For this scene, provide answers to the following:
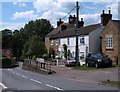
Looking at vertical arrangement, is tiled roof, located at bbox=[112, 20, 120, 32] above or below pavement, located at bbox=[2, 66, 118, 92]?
above

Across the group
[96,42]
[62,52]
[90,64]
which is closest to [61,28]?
[62,52]

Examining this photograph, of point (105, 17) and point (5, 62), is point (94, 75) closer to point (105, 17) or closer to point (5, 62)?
point (105, 17)

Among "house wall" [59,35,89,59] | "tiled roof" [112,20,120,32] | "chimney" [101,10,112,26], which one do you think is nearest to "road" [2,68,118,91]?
"tiled roof" [112,20,120,32]

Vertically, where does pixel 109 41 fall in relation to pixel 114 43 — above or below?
above

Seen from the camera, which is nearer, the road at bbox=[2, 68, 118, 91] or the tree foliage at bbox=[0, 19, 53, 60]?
the road at bbox=[2, 68, 118, 91]

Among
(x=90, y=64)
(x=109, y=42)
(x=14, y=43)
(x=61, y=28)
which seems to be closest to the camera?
(x=90, y=64)

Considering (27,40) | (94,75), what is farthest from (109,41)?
(27,40)

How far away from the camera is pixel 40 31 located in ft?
413

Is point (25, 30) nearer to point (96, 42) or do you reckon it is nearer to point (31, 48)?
point (31, 48)

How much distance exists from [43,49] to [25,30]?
165 ft

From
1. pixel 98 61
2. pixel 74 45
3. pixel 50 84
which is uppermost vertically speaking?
pixel 74 45

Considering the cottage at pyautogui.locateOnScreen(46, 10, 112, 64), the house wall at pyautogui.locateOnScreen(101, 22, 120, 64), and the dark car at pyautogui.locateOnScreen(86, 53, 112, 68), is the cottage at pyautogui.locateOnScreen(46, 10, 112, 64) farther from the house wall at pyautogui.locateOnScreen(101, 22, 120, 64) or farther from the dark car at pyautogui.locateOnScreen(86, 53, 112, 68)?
the dark car at pyautogui.locateOnScreen(86, 53, 112, 68)

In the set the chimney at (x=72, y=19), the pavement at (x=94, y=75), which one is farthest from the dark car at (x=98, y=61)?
the chimney at (x=72, y=19)

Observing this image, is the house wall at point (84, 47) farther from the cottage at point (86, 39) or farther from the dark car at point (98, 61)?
the dark car at point (98, 61)
